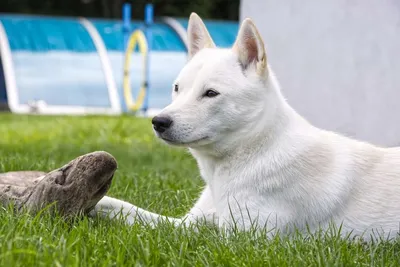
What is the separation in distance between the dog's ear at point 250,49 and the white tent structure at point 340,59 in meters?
3.11

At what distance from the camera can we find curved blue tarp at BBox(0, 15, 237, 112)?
17.0 meters

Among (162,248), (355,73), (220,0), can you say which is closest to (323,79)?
(355,73)

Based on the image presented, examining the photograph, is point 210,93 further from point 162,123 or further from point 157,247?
point 157,247

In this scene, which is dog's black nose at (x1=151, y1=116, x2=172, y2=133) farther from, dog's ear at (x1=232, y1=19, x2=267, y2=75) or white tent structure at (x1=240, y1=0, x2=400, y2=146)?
white tent structure at (x1=240, y1=0, x2=400, y2=146)

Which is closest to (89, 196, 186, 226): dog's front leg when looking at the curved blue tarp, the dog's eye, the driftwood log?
A: the driftwood log

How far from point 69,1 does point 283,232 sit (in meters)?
24.6

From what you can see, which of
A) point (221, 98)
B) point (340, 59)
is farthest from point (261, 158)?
point (340, 59)

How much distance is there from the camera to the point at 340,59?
6855 mm

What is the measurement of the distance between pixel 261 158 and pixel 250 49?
528 millimetres

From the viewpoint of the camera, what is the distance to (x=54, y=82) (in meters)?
17.1

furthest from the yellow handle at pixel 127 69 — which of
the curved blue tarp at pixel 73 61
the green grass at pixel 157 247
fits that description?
the green grass at pixel 157 247

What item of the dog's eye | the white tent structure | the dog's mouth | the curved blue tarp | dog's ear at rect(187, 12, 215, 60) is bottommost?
the curved blue tarp

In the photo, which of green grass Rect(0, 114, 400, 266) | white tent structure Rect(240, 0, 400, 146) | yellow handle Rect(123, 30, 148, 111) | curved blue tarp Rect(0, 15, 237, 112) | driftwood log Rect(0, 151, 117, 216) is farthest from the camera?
curved blue tarp Rect(0, 15, 237, 112)

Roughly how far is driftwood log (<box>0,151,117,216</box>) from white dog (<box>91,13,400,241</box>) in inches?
10.0
